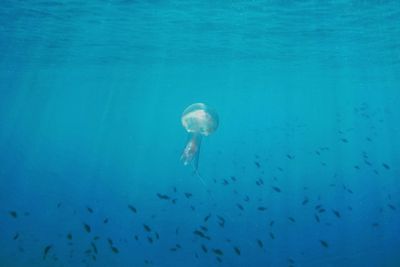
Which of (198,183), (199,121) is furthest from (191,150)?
(198,183)

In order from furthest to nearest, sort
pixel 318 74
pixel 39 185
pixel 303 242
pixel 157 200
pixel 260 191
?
pixel 318 74
pixel 39 185
pixel 260 191
pixel 157 200
pixel 303 242

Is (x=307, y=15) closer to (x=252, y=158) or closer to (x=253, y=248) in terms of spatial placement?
(x=253, y=248)

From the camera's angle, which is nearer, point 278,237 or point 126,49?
point 278,237

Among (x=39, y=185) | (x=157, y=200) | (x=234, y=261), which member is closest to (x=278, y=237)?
(x=234, y=261)

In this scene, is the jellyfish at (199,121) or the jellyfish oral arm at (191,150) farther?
the jellyfish at (199,121)

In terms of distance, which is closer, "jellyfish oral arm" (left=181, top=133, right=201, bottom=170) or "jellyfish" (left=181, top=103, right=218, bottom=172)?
"jellyfish oral arm" (left=181, top=133, right=201, bottom=170)

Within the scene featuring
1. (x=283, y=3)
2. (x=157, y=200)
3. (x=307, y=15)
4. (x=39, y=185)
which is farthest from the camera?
(x=39, y=185)

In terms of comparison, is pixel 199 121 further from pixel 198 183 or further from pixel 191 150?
pixel 198 183

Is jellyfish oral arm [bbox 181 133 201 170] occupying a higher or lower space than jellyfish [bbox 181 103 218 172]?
lower

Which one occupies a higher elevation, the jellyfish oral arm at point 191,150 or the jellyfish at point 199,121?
the jellyfish at point 199,121

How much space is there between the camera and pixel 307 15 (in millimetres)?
15305

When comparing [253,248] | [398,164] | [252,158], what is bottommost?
[253,248]

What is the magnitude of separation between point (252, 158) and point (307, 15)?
2962cm

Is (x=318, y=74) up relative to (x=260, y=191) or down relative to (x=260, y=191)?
up
